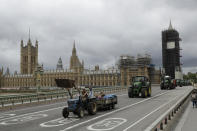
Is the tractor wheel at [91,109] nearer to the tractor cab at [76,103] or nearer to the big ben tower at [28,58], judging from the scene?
the tractor cab at [76,103]

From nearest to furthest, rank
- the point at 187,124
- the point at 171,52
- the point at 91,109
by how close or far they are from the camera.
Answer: the point at 187,124, the point at 91,109, the point at 171,52

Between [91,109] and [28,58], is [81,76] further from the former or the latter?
[91,109]

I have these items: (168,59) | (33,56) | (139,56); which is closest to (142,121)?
(139,56)

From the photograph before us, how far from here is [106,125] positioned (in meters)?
12.7

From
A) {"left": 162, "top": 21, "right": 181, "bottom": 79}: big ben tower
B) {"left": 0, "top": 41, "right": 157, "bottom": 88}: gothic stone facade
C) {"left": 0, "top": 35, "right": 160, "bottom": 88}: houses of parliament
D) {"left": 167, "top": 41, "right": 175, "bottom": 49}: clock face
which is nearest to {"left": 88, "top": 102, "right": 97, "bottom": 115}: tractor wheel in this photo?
{"left": 0, "top": 35, "right": 160, "bottom": 88}: houses of parliament

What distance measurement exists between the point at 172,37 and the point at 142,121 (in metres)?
127

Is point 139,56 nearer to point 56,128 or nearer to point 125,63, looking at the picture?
point 125,63

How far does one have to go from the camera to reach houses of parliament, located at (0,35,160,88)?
406 ft

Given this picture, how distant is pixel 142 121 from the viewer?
45.8 ft

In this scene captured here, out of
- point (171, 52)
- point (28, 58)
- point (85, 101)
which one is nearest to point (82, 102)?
point (85, 101)

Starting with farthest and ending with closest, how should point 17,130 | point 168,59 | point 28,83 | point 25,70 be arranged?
point 25,70 < point 28,83 < point 168,59 < point 17,130

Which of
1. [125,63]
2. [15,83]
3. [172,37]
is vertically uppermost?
[172,37]

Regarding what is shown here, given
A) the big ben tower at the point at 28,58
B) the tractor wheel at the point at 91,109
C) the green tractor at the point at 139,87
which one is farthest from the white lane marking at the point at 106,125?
the big ben tower at the point at 28,58

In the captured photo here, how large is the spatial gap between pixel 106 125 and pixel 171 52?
126m
